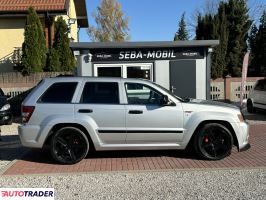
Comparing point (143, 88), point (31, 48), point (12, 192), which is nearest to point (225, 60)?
point (31, 48)

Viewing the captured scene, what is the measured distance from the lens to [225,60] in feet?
82.2

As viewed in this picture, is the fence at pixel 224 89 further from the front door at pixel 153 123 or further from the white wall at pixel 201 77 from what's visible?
the front door at pixel 153 123

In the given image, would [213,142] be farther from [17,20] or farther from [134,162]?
[17,20]

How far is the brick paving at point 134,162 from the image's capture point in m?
8.13

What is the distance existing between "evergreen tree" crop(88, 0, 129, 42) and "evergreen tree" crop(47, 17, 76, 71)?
33056mm

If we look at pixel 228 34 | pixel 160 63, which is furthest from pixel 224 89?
pixel 160 63

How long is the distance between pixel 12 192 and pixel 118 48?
458 inches

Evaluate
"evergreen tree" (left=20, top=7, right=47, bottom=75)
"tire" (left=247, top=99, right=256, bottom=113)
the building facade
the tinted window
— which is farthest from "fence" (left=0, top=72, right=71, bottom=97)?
the tinted window

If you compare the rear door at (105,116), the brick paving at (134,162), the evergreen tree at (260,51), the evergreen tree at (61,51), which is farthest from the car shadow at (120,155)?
the evergreen tree at (260,51)

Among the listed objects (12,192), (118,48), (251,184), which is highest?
(118,48)

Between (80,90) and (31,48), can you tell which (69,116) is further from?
(31,48)

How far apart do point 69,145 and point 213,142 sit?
2.78m

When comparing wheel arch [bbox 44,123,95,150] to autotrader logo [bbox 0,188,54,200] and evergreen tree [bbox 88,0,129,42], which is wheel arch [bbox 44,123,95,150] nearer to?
autotrader logo [bbox 0,188,54,200]

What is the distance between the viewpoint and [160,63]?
1545cm
